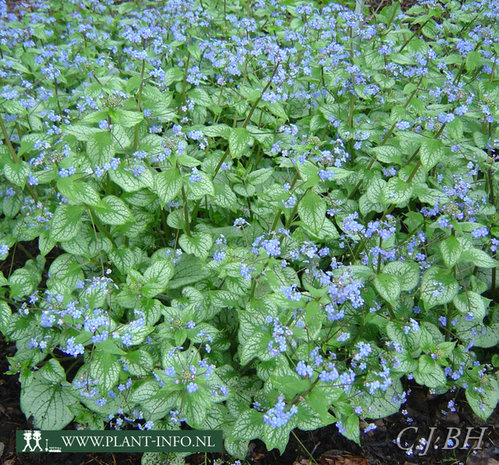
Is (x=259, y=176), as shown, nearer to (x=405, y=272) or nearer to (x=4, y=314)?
(x=405, y=272)

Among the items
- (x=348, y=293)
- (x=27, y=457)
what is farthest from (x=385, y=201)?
(x=27, y=457)

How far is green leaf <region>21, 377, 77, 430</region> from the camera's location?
3539 mm

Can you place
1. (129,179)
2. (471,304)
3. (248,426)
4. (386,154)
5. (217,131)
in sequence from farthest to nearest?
(386,154) → (217,131) → (471,304) → (129,179) → (248,426)

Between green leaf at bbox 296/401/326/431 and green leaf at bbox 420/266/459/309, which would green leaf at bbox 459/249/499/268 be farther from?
green leaf at bbox 296/401/326/431

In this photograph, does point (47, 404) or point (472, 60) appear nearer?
point (47, 404)

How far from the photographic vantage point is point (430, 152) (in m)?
3.52

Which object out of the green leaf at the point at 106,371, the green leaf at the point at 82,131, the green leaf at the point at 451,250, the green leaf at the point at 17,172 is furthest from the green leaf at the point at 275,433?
the green leaf at the point at 17,172

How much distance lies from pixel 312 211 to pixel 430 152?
1069 millimetres

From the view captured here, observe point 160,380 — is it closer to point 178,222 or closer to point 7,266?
point 178,222

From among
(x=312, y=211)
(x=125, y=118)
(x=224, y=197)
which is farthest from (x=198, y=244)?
(x=125, y=118)

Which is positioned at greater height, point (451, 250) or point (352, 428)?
point (451, 250)

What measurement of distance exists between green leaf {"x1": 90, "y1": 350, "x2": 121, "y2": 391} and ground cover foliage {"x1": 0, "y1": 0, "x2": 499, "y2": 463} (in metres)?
0.01

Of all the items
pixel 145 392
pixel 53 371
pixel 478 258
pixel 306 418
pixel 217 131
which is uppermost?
pixel 217 131

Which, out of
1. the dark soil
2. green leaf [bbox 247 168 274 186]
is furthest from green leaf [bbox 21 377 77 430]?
green leaf [bbox 247 168 274 186]
